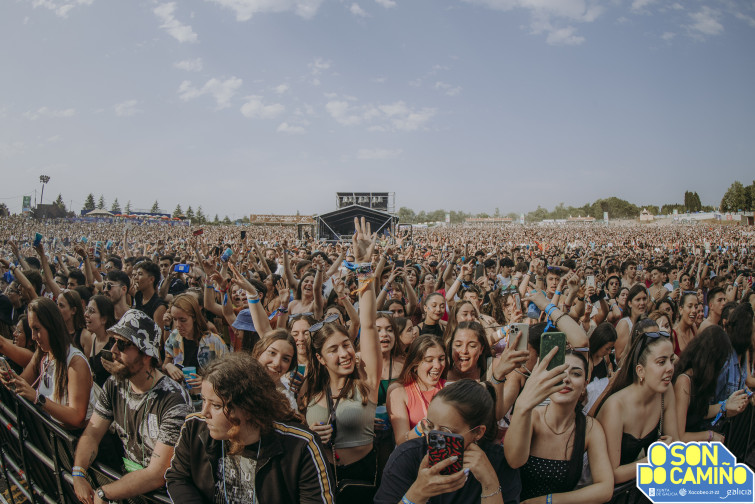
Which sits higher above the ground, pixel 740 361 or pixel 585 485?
pixel 740 361

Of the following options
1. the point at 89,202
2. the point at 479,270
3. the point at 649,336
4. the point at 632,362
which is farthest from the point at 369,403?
the point at 89,202

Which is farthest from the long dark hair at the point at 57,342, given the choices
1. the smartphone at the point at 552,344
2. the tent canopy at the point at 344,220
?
the tent canopy at the point at 344,220

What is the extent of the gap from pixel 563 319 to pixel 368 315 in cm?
131

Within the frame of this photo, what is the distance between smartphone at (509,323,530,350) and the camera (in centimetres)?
215

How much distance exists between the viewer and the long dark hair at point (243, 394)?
74.1 inches

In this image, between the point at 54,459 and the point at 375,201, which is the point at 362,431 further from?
the point at 375,201

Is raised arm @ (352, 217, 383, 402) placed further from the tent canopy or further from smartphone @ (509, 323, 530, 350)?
the tent canopy

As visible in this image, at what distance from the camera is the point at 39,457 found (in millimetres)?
3062

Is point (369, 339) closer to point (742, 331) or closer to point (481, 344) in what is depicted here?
point (481, 344)

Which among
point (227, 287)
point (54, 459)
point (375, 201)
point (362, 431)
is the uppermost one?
point (375, 201)

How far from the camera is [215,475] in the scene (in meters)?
1.96

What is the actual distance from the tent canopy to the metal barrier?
30.8m

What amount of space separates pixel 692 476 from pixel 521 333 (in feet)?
6.38

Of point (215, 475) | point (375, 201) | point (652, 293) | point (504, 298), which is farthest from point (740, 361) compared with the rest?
point (375, 201)
